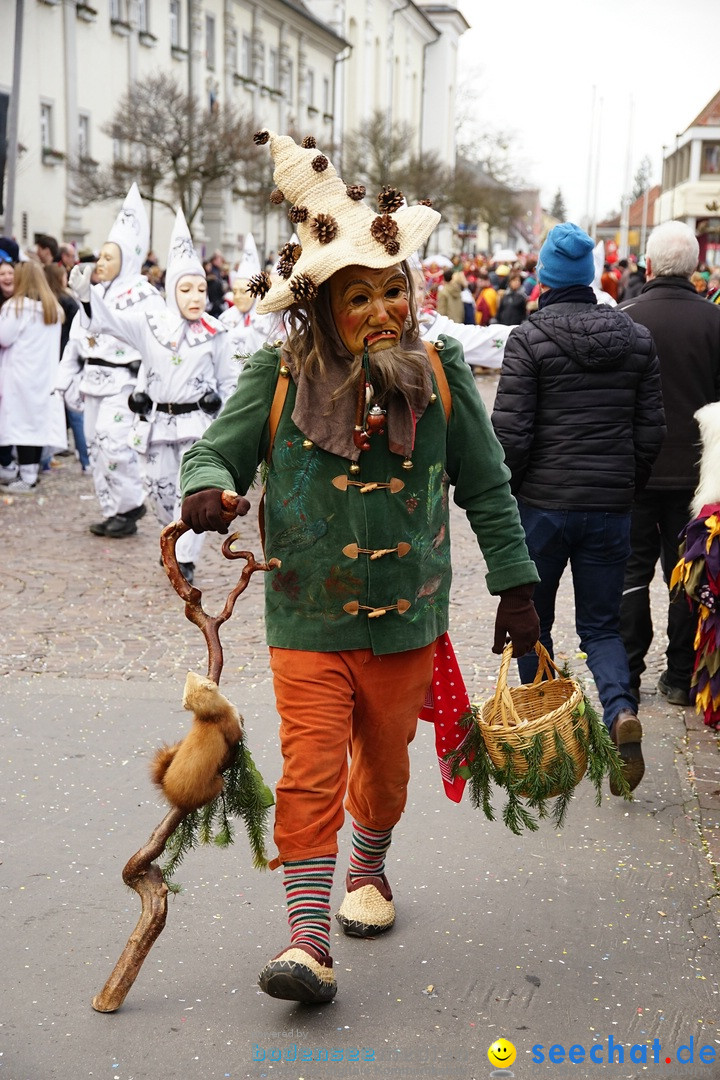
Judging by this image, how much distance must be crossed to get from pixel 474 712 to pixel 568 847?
0.88 m

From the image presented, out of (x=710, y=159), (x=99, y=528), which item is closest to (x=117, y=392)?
(x=99, y=528)

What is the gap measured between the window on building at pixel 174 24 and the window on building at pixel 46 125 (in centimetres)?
833

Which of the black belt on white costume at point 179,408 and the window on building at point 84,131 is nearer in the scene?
the black belt on white costume at point 179,408

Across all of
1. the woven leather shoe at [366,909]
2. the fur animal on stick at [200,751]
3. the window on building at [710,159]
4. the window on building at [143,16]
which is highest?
the window on building at [710,159]

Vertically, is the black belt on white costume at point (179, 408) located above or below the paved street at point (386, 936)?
above

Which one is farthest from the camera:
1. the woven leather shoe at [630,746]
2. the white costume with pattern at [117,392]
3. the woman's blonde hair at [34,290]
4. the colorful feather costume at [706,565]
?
the woman's blonde hair at [34,290]

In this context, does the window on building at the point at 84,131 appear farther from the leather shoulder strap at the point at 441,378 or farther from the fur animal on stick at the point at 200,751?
the fur animal on stick at the point at 200,751

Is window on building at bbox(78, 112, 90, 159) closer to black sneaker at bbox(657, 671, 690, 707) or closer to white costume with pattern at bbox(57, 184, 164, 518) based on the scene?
white costume with pattern at bbox(57, 184, 164, 518)

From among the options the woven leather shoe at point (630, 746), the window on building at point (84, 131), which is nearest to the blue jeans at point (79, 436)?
the woven leather shoe at point (630, 746)

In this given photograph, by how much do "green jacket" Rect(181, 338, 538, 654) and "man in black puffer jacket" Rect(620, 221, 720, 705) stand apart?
97.1 inches

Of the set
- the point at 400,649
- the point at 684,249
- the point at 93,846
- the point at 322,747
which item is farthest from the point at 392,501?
the point at 684,249

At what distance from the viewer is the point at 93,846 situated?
4.23 meters

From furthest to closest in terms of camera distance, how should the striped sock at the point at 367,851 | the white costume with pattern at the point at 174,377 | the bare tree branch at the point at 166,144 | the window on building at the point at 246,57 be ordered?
the window on building at the point at 246,57
the bare tree branch at the point at 166,144
the white costume with pattern at the point at 174,377
the striped sock at the point at 367,851

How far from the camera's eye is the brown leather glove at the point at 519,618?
349 cm
